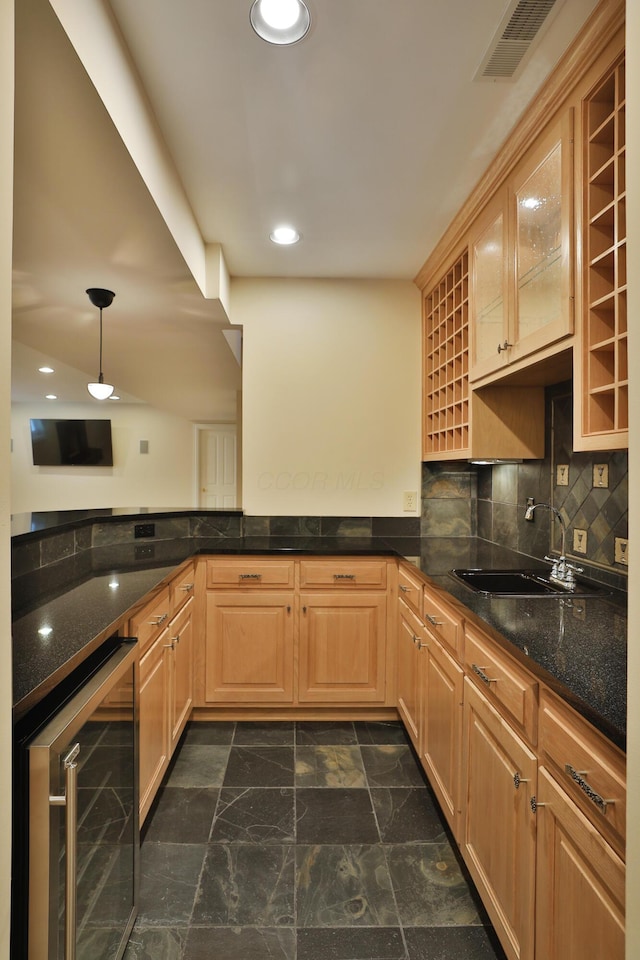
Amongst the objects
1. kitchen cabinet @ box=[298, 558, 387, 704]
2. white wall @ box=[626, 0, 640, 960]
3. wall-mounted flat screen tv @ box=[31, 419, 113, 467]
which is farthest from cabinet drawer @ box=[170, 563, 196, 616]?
wall-mounted flat screen tv @ box=[31, 419, 113, 467]

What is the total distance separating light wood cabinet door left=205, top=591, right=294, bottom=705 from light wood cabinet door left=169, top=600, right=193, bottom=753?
148 mm

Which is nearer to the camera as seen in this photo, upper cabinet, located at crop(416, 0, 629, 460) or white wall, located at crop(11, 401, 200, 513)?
upper cabinet, located at crop(416, 0, 629, 460)

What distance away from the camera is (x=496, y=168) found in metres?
1.93

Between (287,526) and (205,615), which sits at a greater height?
(287,526)

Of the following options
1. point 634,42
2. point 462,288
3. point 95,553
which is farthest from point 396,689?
point 634,42

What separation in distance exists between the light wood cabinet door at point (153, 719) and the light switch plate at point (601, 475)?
5.69 ft

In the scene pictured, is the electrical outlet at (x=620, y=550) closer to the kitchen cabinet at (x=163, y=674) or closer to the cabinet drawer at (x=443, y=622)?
the cabinet drawer at (x=443, y=622)

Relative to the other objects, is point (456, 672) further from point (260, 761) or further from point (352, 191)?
point (352, 191)

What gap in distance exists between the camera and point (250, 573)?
8.89 ft

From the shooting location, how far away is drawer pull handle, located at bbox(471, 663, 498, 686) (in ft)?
4.62

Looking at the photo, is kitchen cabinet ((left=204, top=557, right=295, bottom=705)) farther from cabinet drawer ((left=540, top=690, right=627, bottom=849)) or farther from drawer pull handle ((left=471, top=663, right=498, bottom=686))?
cabinet drawer ((left=540, top=690, right=627, bottom=849))

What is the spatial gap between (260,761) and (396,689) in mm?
795

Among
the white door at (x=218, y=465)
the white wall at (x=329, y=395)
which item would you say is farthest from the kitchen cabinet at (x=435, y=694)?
the white door at (x=218, y=465)

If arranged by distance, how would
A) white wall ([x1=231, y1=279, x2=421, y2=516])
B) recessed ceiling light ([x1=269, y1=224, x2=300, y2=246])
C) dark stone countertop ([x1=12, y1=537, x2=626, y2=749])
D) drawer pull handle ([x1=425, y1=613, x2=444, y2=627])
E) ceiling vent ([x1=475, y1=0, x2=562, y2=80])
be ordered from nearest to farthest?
dark stone countertop ([x1=12, y1=537, x2=626, y2=749]), ceiling vent ([x1=475, y1=0, x2=562, y2=80]), drawer pull handle ([x1=425, y1=613, x2=444, y2=627]), recessed ceiling light ([x1=269, y1=224, x2=300, y2=246]), white wall ([x1=231, y1=279, x2=421, y2=516])
